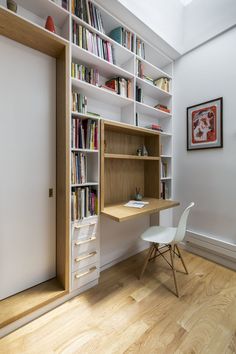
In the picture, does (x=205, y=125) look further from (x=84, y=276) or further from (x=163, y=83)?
(x=84, y=276)

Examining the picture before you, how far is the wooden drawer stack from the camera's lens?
159 centimetres

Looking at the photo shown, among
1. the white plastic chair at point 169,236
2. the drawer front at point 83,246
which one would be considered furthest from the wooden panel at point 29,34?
the white plastic chair at point 169,236

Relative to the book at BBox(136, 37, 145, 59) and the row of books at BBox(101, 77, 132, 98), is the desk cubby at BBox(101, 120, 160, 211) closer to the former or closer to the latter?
the row of books at BBox(101, 77, 132, 98)

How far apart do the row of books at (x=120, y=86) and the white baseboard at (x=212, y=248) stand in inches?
79.3

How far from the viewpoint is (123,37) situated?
193 centimetres

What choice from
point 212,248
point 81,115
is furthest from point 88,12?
point 212,248

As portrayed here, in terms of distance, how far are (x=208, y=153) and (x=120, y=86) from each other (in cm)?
138

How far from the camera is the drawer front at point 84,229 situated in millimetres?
1585

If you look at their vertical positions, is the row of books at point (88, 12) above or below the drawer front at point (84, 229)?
above

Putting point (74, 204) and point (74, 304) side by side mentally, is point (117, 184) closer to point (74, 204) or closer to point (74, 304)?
point (74, 204)

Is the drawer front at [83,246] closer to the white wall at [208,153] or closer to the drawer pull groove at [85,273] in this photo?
the drawer pull groove at [85,273]

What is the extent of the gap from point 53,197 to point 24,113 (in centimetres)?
79

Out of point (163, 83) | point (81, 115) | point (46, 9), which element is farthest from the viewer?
point (163, 83)

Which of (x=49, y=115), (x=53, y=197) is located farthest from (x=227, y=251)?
(x=49, y=115)
